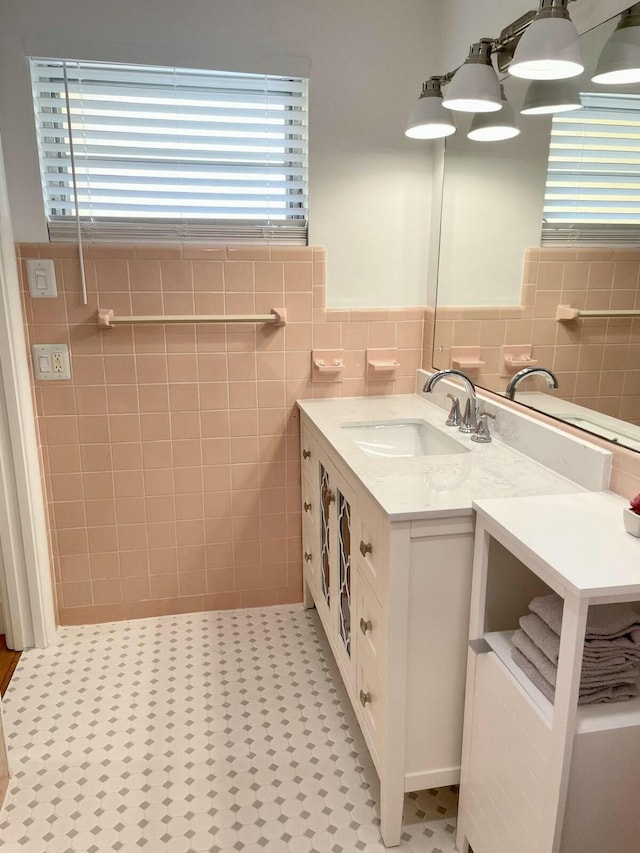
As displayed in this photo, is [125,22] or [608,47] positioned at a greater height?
[125,22]

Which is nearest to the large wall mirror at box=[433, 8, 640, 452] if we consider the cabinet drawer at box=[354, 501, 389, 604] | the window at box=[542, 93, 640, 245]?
the window at box=[542, 93, 640, 245]

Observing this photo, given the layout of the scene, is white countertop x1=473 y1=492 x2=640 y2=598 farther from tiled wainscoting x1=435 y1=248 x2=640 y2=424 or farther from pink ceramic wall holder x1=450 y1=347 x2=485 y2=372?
pink ceramic wall holder x1=450 y1=347 x2=485 y2=372

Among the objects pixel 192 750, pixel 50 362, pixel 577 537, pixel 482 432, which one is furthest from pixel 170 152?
pixel 192 750

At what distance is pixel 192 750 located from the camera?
6.02 ft

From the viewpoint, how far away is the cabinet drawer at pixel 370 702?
152 cm

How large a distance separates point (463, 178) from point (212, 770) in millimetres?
2069

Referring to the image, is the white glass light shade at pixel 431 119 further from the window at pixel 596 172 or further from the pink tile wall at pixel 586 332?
the pink tile wall at pixel 586 332

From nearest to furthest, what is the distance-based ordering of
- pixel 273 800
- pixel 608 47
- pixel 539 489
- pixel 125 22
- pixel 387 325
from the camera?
pixel 608 47 → pixel 539 489 → pixel 273 800 → pixel 125 22 → pixel 387 325

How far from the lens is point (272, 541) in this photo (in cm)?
257

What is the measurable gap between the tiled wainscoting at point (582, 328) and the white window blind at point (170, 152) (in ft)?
3.02

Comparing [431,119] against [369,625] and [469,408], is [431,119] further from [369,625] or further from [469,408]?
[369,625]

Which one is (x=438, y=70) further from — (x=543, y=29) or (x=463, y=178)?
(x=543, y=29)

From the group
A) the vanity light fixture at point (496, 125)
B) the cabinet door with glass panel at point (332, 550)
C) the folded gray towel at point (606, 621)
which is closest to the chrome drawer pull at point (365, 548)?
the cabinet door with glass panel at point (332, 550)

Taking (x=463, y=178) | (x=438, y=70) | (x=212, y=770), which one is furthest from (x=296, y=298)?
(x=212, y=770)
